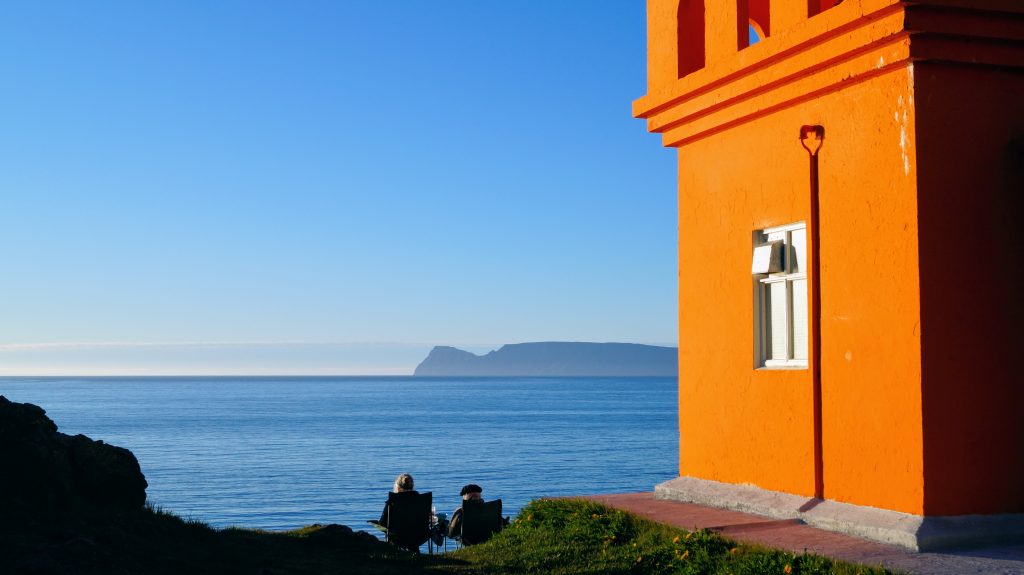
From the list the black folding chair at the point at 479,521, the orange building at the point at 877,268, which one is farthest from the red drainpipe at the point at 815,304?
the black folding chair at the point at 479,521

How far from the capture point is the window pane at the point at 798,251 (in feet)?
32.0

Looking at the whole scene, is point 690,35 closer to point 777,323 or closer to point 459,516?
point 777,323

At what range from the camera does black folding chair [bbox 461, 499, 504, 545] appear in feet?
43.6

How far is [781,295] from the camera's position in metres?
10.1

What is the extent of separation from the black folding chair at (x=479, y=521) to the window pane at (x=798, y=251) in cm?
515

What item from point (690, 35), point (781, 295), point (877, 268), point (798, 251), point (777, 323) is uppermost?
point (690, 35)

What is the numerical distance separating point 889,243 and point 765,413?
7.32 ft

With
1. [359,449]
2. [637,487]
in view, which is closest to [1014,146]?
[637,487]

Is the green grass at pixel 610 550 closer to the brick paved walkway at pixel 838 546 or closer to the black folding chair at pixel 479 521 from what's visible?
the brick paved walkway at pixel 838 546

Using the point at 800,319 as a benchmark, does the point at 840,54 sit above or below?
above

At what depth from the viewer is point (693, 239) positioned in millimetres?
11430

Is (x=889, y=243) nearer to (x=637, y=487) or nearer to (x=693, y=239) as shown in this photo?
(x=693, y=239)

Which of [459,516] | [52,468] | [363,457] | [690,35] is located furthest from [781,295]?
[363,457]

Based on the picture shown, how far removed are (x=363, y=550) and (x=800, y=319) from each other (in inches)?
196
